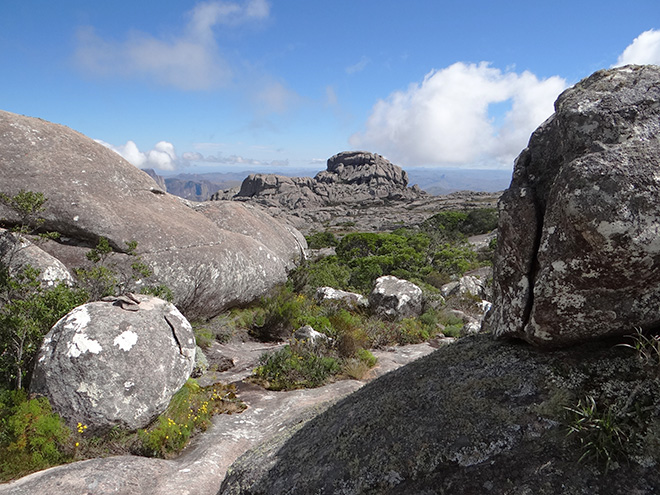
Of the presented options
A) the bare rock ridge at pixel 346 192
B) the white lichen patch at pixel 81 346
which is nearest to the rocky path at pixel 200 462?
the white lichen patch at pixel 81 346

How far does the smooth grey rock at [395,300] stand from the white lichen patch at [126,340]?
9.18 meters

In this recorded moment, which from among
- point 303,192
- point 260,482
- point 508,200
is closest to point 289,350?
point 260,482

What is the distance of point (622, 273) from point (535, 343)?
884 millimetres

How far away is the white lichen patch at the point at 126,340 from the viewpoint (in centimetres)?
671

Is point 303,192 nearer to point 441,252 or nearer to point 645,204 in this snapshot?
point 441,252

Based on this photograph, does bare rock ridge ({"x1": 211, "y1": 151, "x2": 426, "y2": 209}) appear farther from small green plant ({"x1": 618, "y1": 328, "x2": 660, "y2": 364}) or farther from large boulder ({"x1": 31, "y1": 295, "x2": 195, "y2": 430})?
small green plant ({"x1": 618, "y1": 328, "x2": 660, "y2": 364})

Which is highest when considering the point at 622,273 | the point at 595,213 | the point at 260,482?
the point at 595,213

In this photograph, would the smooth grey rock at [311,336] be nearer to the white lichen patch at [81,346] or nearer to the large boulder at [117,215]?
the large boulder at [117,215]

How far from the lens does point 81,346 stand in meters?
6.45

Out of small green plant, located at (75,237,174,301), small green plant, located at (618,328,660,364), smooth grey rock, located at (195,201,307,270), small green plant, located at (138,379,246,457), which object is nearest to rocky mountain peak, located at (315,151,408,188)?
smooth grey rock, located at (195,201,307,270)

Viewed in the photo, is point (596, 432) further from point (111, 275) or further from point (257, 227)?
point (257, 227)

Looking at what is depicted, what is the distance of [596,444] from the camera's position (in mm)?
2525

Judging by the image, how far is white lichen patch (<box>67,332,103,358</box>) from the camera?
6395 mm

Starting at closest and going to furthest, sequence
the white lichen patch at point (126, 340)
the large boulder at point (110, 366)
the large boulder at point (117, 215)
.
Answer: the large boulder at point (110, 366) → the white lichen patch at point (126, 340) → the large boulder at point (117, 215)
